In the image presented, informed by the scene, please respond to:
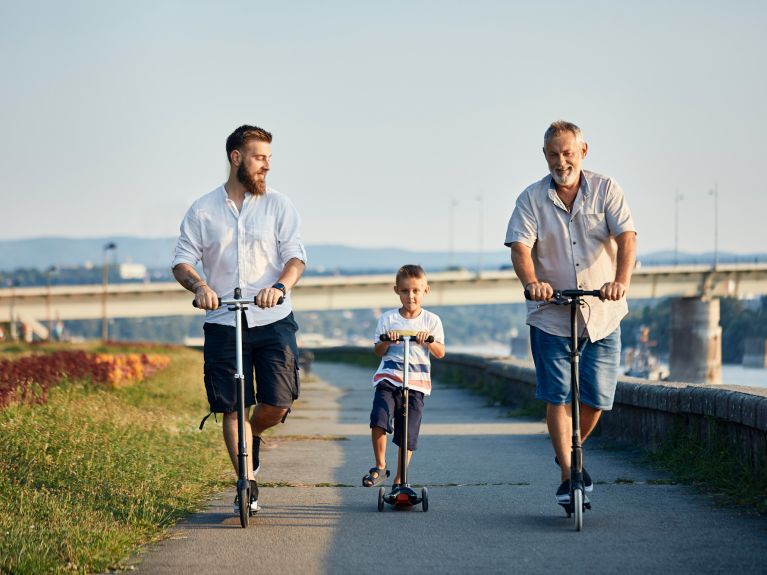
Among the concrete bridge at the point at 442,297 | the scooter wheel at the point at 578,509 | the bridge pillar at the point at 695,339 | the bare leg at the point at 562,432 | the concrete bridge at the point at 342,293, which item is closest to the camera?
the scooter wheel at the point at 578,509

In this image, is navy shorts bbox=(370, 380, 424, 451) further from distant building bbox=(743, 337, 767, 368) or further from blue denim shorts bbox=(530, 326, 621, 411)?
distant building bbox=(743, 337, 767, 368)

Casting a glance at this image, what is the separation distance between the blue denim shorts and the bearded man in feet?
4.46

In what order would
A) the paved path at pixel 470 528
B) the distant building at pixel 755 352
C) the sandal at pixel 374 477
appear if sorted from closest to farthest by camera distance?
the paved path at pixel 470 528 < the sandal at pixel 374 477 < the distant building at pixel 755 352

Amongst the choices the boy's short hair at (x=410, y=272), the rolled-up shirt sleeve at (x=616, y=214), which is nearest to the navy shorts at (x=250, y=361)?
the boy's short hair at (x=410, y=272)

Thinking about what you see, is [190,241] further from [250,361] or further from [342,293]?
[342,293]

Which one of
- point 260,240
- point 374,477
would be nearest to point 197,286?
point 260,240

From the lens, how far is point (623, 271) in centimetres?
716

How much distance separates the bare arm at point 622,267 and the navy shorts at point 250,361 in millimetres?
1753

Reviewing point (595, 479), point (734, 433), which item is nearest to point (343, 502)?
point (595, 479)

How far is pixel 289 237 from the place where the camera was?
24.2 ft

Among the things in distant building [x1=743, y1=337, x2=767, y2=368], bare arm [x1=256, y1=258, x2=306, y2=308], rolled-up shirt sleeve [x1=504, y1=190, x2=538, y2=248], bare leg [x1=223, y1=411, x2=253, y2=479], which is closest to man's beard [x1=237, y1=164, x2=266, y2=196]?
bare arm [x1=256, y1=258, x2=306, y2=308]

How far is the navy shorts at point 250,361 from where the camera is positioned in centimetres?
733

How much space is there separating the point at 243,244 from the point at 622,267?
206 centimetres

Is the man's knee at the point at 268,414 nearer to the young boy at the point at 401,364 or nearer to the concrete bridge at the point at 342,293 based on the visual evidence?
the young boy at the point at 401,364
